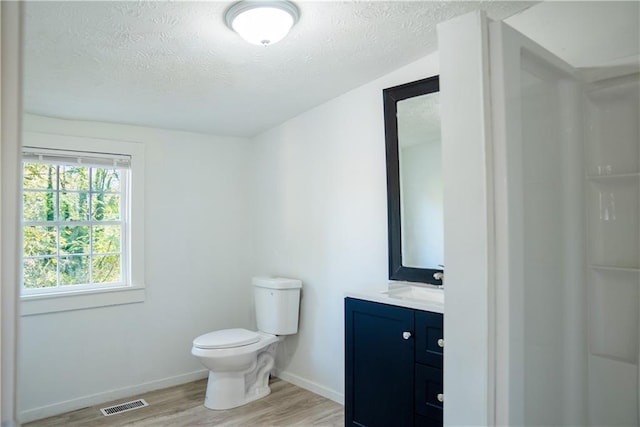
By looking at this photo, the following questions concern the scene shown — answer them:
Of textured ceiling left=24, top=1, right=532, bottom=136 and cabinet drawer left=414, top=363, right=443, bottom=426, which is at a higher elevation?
textured ceiling left=24, top=1, right=532, bottom=136

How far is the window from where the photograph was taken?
292 centimetres

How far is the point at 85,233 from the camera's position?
3141mm

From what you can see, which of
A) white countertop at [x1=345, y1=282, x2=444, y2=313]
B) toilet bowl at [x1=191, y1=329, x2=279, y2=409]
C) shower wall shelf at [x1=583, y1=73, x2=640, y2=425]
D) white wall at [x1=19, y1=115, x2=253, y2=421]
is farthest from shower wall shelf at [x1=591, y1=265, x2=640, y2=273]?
white wall at [x1=19, y1=115, x2=253, y2=421]

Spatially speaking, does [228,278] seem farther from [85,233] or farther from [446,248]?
[446,248]

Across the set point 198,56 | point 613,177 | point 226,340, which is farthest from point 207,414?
point 613,177

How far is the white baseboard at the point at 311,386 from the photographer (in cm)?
304

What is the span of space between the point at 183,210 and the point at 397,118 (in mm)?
1850

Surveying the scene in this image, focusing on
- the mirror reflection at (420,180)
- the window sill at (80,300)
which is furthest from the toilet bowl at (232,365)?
the mirror reflection at (420,180)

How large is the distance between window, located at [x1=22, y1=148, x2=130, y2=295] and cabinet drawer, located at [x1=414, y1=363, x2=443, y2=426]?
2.27 metres

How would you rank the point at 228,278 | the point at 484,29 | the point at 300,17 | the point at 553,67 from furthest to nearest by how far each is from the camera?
the point at 228,278 → the point at 300,17 → the point at 553,67 → the point at 484,29

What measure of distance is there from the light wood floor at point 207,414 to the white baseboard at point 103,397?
45mm

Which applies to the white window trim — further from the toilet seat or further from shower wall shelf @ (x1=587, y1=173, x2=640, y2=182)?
shower wall shelf @ (x1=587, y1=173, x2=640, y2=182)

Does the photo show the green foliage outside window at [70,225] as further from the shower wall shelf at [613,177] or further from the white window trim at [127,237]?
the shower wall shelf at [613,177]

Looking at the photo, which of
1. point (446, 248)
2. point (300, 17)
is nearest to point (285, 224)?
point (300, 17)
